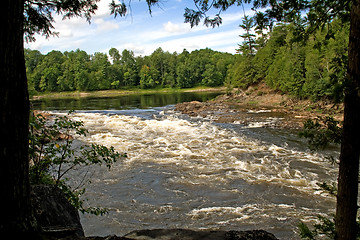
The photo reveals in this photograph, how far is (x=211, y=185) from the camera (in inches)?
423

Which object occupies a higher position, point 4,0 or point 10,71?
point 4,0

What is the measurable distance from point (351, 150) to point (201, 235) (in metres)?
2.64

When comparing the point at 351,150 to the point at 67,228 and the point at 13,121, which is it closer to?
the point at 13,121

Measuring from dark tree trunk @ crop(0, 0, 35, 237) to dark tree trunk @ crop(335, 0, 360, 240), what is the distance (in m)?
3.84

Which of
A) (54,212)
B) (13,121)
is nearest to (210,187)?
(54,212)

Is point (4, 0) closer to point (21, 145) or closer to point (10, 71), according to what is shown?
point (10, 71)

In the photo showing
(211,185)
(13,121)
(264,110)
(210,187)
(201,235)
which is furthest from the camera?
(264,110)

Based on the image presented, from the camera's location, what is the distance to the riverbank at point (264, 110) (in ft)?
80.6

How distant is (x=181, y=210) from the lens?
29.0 ft

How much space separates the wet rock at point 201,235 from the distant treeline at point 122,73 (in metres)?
96.5

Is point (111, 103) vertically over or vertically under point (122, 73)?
under

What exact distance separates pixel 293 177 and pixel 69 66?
385 ft

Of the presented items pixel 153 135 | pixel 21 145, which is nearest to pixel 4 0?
pixel 21 145

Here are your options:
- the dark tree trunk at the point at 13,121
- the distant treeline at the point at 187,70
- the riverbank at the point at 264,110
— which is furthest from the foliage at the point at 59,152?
the distant treeline at the point at 187,70
